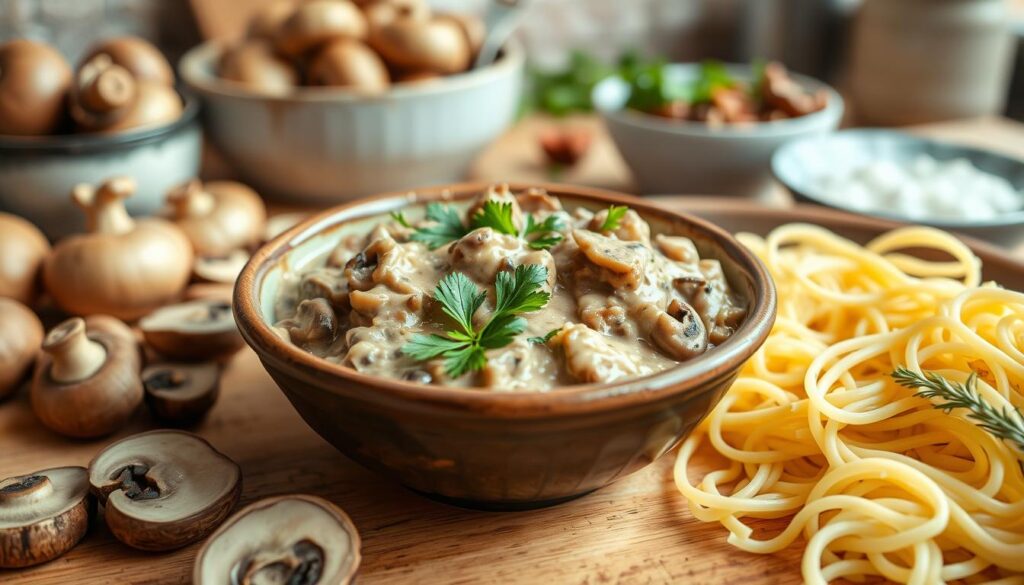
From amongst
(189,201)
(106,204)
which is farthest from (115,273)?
(189,201)

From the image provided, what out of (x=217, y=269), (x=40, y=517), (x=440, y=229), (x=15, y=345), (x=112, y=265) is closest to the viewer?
(x=40, y=517)

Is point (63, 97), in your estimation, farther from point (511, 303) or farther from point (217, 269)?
point (511, 303)

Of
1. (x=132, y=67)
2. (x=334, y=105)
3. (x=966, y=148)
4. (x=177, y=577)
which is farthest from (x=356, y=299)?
(x=966, y=148)

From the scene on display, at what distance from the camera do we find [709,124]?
3441mm

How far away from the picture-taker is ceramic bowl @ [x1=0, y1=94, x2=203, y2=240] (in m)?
2.77

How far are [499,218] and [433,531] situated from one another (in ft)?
2.15

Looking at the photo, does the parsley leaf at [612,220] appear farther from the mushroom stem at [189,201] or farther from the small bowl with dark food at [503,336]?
the mushroom stem at [189,201]

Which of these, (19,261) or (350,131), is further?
(350,131)

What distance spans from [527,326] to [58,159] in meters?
1.88

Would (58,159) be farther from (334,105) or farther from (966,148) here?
(966,148)

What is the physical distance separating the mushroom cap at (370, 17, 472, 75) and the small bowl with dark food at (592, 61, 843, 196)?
2.28 feet

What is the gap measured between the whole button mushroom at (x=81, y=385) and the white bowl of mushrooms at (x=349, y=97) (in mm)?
1351

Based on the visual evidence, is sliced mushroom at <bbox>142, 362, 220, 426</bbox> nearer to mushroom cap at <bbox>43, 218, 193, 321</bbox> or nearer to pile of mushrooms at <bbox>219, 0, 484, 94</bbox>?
mushroom cap at <bbox>43, 218, 193, 321</bbox>

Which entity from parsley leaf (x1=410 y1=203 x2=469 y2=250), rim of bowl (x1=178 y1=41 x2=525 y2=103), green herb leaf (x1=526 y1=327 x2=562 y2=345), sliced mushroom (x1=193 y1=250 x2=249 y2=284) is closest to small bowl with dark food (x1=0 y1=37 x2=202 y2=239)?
rim of bowl (x1=178 y1=41 x2=525 y2=103)
